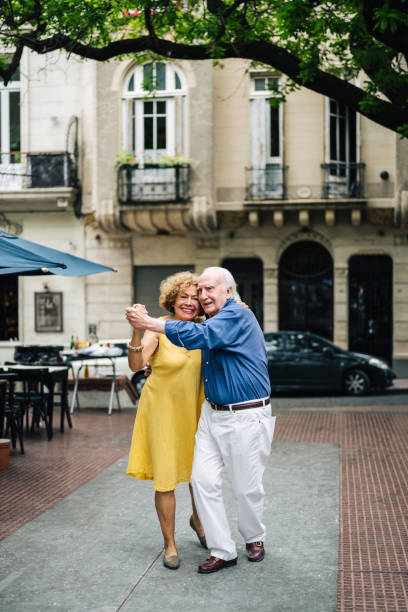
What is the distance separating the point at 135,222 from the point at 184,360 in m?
16.2

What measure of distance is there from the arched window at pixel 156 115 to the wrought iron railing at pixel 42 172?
176cm

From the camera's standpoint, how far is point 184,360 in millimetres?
5230

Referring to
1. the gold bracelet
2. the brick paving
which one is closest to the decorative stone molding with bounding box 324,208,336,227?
the brick paving

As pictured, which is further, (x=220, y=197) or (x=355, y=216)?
(x=220, y=197)

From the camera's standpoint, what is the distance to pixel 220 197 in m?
21.3

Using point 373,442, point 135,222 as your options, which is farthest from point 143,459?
point 135,222

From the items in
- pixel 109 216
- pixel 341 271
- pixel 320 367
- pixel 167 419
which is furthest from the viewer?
pixel 341 271

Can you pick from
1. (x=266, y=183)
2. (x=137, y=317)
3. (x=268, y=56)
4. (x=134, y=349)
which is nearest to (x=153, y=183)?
(x=266, y=183)

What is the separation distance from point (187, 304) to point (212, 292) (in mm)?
234

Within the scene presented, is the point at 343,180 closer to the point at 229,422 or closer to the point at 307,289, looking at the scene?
the point at 307,289

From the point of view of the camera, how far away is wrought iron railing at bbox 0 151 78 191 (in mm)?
21547

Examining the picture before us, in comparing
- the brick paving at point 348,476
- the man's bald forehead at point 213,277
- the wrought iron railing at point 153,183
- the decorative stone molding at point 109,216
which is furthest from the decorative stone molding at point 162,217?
the man's bald forehead at point 213,277

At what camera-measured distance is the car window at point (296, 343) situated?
17.3 metres

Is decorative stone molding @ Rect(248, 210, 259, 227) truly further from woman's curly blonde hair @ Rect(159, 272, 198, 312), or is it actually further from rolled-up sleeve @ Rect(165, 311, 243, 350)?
rolled-up sleeve @ Rect(165, 311, 243, 350)
